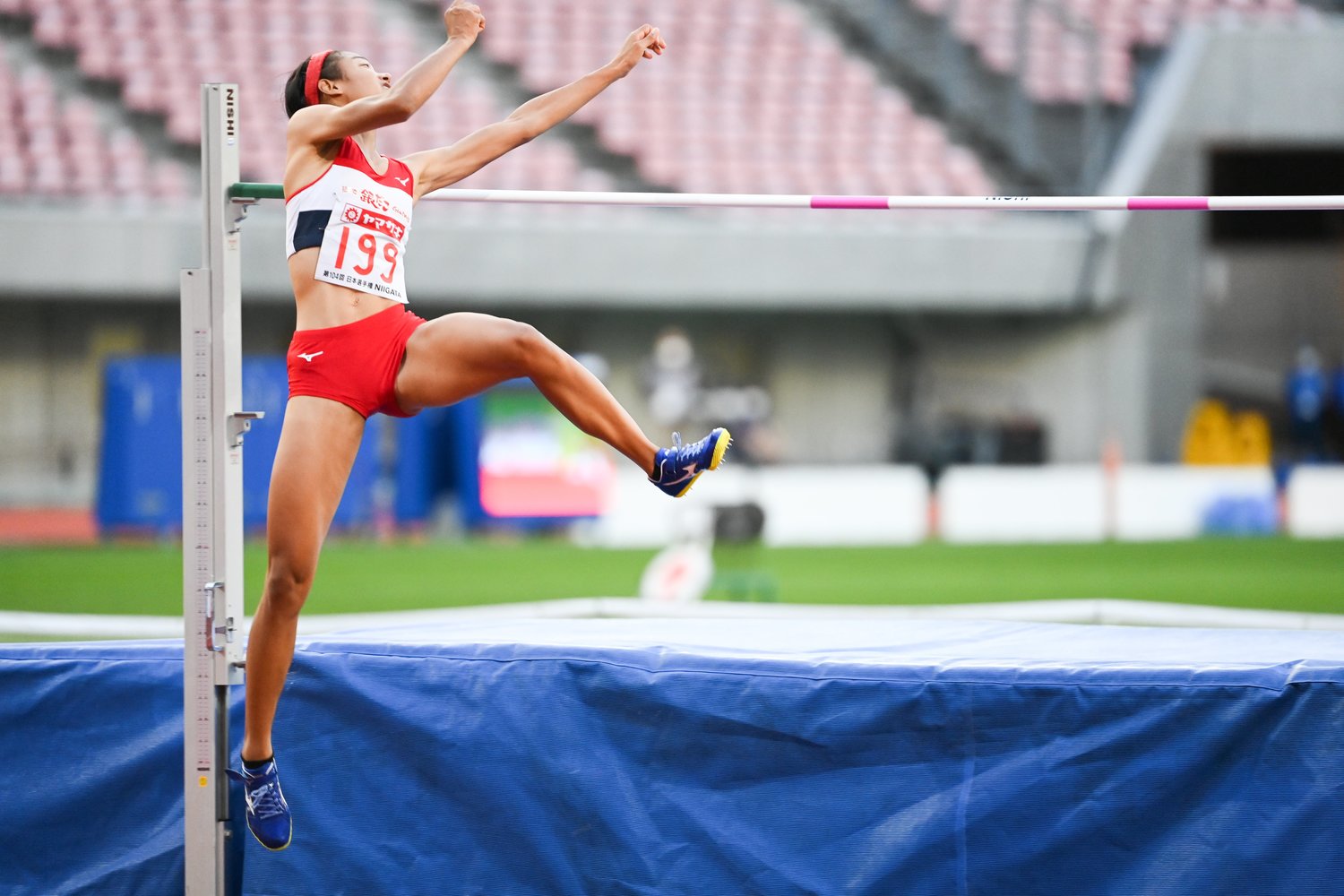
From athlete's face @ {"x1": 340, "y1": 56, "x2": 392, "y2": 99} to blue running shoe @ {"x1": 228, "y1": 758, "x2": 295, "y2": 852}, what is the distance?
1.40m

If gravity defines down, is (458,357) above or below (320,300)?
below

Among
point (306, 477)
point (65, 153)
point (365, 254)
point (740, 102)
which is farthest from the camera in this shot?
point (740, 102)

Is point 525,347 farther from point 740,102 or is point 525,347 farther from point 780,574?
point 740,102

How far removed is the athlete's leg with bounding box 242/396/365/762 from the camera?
8.97 ft

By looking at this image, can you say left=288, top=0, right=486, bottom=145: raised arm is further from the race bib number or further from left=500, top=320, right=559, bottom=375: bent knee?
left=500, top=320, right=559, bottom=375: bent knee

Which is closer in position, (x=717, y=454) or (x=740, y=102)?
(x=717, y=454)

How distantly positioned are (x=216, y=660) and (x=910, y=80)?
13220 millimetres

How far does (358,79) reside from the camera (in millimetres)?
2867

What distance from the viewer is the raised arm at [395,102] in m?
2.63

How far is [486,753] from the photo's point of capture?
9.80 ft

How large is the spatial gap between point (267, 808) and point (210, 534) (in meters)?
0.58

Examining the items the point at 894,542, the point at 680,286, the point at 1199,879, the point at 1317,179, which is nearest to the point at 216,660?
the point at 1199,879

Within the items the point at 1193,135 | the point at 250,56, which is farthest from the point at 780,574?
the point at 250,56

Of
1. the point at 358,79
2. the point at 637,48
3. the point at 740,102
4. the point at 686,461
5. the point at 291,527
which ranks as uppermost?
the point at 740,102
